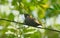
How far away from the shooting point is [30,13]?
1027 mm

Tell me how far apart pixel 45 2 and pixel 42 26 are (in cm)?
14

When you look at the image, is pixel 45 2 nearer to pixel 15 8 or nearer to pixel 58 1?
pixel 58 1

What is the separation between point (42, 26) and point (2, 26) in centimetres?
25

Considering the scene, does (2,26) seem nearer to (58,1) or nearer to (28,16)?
(28,16)

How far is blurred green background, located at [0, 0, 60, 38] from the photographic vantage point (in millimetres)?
1002

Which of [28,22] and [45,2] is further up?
[45,2]

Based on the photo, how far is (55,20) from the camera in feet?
3.28

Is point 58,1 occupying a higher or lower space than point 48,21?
higher

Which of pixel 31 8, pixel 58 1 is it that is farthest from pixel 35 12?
pixel 58 1

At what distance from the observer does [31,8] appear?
103 centimetres

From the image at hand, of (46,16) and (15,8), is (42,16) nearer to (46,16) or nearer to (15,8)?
(46,16)

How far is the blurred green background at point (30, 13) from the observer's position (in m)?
1.00

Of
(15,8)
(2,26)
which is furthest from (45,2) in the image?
(2,26)

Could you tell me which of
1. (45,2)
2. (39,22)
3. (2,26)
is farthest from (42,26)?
(2,26)
